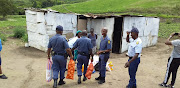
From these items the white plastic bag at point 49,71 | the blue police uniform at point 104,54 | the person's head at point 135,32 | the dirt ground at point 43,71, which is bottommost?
the dirt ground at point 43,71

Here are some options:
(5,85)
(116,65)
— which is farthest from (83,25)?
(5,85)

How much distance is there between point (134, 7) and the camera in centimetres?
4172

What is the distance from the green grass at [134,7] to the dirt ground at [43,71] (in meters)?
22.2

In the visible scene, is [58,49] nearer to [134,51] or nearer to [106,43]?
[106,43]

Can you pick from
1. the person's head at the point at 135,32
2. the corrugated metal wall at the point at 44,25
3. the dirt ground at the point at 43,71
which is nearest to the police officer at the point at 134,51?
the person's head at the point at 135,32

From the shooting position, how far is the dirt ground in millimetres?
5083

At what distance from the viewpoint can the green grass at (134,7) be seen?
34.8 m

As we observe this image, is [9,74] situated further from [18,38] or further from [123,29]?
[18,38]

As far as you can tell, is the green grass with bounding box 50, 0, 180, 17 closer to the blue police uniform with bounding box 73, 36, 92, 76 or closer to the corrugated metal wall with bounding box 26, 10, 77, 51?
the corrugated metal wall with bounding box 26, 10, 77, 51

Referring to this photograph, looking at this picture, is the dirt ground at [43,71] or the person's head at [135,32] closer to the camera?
the person's head at [135,32]

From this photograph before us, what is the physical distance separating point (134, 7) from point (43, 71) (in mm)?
39667

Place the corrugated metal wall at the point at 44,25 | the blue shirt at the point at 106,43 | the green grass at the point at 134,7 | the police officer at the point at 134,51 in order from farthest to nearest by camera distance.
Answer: the green grass at the point at 134,7, the corrugated metal wall at the point at 44,25, the blue shirt at the point at 106,43, the police officer at the point at 134,51

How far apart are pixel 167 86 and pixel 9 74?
565cm

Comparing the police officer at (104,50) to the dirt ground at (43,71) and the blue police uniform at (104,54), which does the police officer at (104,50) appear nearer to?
the blue police uniform at (104,54)
